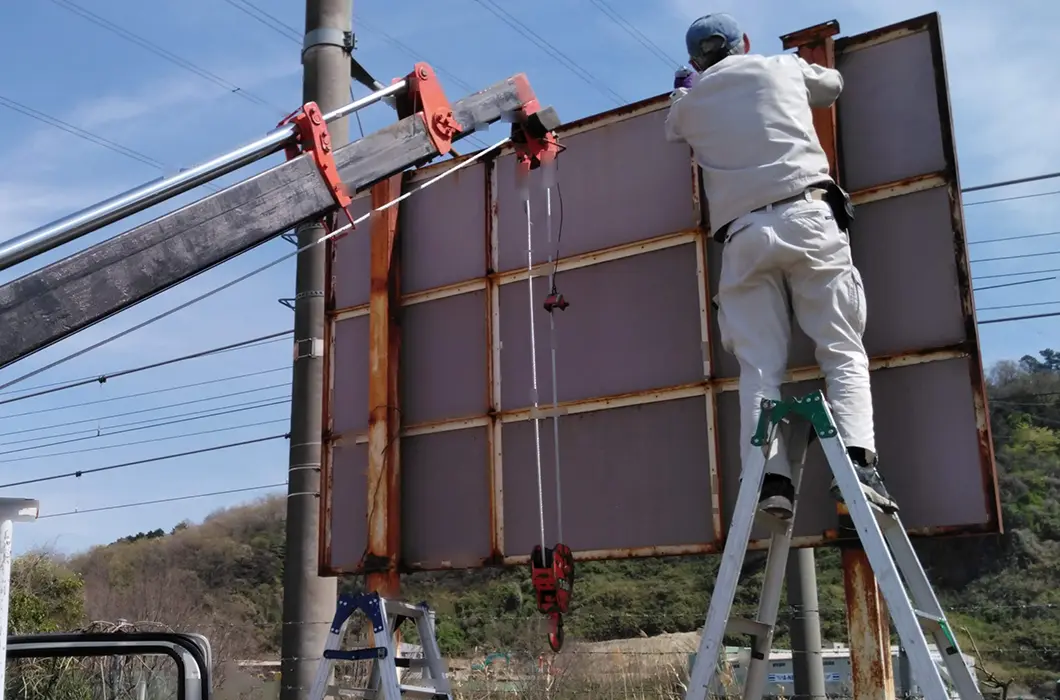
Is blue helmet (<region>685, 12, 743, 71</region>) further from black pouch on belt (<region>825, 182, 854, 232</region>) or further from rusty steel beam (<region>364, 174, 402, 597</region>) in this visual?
rusty steel beam (<region>364, 174, 402, 597</region>)

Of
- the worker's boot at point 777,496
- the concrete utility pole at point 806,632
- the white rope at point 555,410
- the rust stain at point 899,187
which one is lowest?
the concrete utility pole at point 806,632

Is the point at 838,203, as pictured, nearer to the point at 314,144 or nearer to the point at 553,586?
the point at 553,586

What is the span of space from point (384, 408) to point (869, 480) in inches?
144

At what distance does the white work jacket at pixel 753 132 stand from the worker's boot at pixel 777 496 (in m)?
1.13

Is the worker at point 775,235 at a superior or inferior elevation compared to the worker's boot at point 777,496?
superior

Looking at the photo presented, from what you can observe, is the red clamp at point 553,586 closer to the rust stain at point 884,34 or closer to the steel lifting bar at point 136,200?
the steel lifting bar at point 136,200

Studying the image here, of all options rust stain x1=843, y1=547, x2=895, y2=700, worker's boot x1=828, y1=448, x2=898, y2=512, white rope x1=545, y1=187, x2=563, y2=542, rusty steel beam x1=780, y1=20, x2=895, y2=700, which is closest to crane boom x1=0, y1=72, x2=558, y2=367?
white rope x1=545, y1=187, x2=563, y2=542

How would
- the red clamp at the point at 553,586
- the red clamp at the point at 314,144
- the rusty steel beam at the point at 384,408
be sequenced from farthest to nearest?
the rusty steel beam at the point at 384,408, the red clamp at the point at 553,586, the red clamp at the point at 314,144

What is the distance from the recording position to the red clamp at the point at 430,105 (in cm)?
593

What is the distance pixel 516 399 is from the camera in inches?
259

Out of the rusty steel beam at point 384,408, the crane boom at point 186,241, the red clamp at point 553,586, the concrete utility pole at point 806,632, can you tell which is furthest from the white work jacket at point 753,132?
the concrete utility pole at point 806,632

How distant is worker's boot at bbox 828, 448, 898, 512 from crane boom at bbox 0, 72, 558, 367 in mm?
2630

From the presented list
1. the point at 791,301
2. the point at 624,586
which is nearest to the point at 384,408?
the point at 791,301

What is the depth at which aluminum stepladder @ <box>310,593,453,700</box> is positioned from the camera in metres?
4.89
